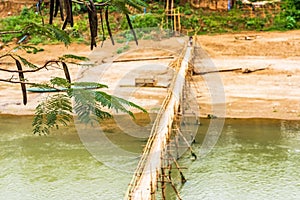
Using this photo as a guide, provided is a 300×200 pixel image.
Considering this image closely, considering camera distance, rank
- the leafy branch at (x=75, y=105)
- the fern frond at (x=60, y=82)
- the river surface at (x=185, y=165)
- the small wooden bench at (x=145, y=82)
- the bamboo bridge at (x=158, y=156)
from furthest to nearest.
Answer: 1. the small wooden bench at (x=145, y=82)
2. the river surface at (x=185, y=165)
3. the bamboo bridge at (x=158, y=156)
4. the fern frond at (x=60, y=82)
5. the leafy branch at (x=75, y=105)

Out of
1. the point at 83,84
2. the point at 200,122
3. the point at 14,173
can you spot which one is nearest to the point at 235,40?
the point at 200,122

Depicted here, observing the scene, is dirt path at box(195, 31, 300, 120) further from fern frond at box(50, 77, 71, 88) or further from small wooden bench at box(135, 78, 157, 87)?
fern frond at box(50, 77, 71, 88)

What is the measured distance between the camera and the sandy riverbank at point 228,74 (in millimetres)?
16047

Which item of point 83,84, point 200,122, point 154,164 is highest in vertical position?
point 83,84

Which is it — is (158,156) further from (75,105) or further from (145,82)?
(145,82)

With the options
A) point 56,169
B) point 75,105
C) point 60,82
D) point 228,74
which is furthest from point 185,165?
point 75,105

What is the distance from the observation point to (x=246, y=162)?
1134 cm

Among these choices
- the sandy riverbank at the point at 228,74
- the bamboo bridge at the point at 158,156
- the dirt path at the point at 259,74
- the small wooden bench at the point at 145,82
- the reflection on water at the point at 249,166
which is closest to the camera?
the bamboo bridge at the point at 158,156

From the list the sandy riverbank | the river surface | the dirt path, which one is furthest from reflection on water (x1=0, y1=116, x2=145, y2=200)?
the dirt path

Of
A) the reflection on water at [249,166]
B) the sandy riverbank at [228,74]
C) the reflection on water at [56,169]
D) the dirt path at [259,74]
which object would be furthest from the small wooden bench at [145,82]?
the reflection on water at [249,166]

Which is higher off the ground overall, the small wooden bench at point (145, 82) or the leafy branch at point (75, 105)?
the leafy branch at point (75, 105)

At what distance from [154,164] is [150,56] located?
544 inches

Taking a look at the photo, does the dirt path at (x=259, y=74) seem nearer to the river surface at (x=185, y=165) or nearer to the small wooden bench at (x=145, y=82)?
the river surface at (x=185, y=165)

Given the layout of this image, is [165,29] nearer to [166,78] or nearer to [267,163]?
[166,78]
